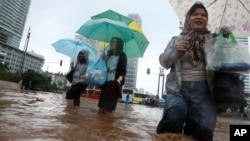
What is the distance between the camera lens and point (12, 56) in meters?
99.3

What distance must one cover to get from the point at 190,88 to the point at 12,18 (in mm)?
77869

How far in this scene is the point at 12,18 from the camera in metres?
73.7

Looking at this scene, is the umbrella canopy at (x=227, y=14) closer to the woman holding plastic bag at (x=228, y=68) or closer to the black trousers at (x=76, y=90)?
the woman holding plastic bag at (x=228, y=68)

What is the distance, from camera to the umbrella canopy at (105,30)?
Result: 6498 millimetres

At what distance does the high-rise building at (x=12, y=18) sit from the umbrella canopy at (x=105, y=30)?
65.8m

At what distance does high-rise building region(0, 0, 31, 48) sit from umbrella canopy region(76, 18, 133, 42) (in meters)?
65.8

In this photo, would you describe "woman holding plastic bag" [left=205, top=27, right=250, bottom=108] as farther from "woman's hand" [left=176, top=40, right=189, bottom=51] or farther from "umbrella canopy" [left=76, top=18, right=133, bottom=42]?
"umbrella canopy" [left=76, top=18, right=133, bottom=42]

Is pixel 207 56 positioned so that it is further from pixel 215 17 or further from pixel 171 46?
pixel 215 17

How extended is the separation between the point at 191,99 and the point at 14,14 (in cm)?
7558

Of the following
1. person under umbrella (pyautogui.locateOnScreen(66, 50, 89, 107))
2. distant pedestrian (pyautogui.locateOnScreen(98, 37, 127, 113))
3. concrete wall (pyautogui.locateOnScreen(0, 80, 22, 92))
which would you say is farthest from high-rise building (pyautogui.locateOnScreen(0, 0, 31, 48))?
distant pedestrian (pyautogui.locateOnScreen(98, 37, 127, 113))

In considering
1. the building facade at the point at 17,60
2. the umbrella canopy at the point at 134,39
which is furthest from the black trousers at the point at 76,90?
the building facade at the point at 17,60

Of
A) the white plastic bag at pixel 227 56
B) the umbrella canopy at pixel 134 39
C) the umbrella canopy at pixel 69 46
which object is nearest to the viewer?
the white plastic bag at pixel 227 56

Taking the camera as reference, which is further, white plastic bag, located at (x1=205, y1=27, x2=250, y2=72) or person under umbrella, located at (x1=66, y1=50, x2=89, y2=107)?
person under umbrella, located at (x1=66, y1=50, x2=89, y2=107)

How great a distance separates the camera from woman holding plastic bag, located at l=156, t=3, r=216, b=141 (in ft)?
8.87
